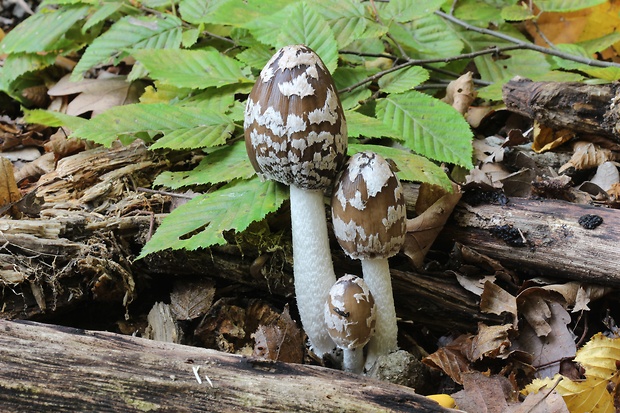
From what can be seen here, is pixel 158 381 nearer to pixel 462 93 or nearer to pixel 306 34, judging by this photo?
pixel 306 34

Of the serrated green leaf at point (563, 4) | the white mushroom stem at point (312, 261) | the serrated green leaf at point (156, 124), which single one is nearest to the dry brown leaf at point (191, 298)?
the white mushroom stem at point (312, 261)

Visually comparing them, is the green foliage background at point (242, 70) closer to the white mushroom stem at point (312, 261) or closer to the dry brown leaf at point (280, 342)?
the white mushroom stem at point (312, 261)

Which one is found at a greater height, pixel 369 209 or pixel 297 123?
pixel 297 123

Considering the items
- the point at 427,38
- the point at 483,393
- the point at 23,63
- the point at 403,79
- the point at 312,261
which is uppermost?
the point at 427,38

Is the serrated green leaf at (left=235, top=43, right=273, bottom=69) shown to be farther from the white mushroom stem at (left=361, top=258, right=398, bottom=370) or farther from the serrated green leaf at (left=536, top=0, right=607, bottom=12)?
the serrated green leaf at (left=536, top=0, right=607, bottom=12)

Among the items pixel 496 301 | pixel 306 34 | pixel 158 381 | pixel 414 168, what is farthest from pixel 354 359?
pixel 306 34

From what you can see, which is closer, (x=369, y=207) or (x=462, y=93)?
(x=369, y=207)
